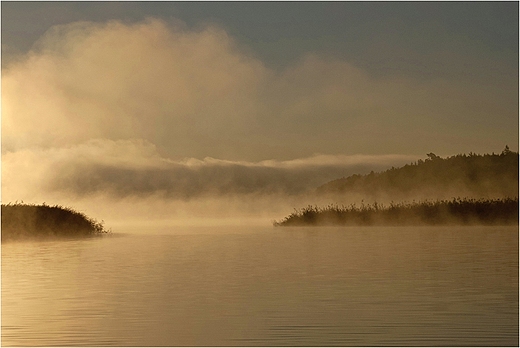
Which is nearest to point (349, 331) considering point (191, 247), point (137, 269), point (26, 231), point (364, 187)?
point (137, 269)

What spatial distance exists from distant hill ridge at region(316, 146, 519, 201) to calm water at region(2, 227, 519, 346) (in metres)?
26.2

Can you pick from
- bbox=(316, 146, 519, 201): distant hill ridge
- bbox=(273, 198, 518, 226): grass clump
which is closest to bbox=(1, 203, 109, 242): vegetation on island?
bbox=(273, 198, 518, 226): grass clump

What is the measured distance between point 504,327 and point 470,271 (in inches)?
233

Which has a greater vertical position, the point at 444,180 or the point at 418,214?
the point at 444,180

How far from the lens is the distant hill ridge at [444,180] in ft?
157

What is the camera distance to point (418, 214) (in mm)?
35438

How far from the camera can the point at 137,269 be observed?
1753 centimetres

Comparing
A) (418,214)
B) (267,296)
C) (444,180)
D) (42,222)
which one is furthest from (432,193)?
(267,296)

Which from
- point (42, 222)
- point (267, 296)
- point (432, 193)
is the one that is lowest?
point (267, 296)

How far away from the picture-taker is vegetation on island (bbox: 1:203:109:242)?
31359mm

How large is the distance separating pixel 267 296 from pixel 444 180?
39.0m

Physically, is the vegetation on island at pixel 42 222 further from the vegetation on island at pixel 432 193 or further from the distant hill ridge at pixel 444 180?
the distant hill ridge at pixel 444 180

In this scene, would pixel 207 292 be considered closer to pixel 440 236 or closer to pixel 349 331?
pixel 349 331

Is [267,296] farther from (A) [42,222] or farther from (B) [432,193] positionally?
(B) [432,193]
